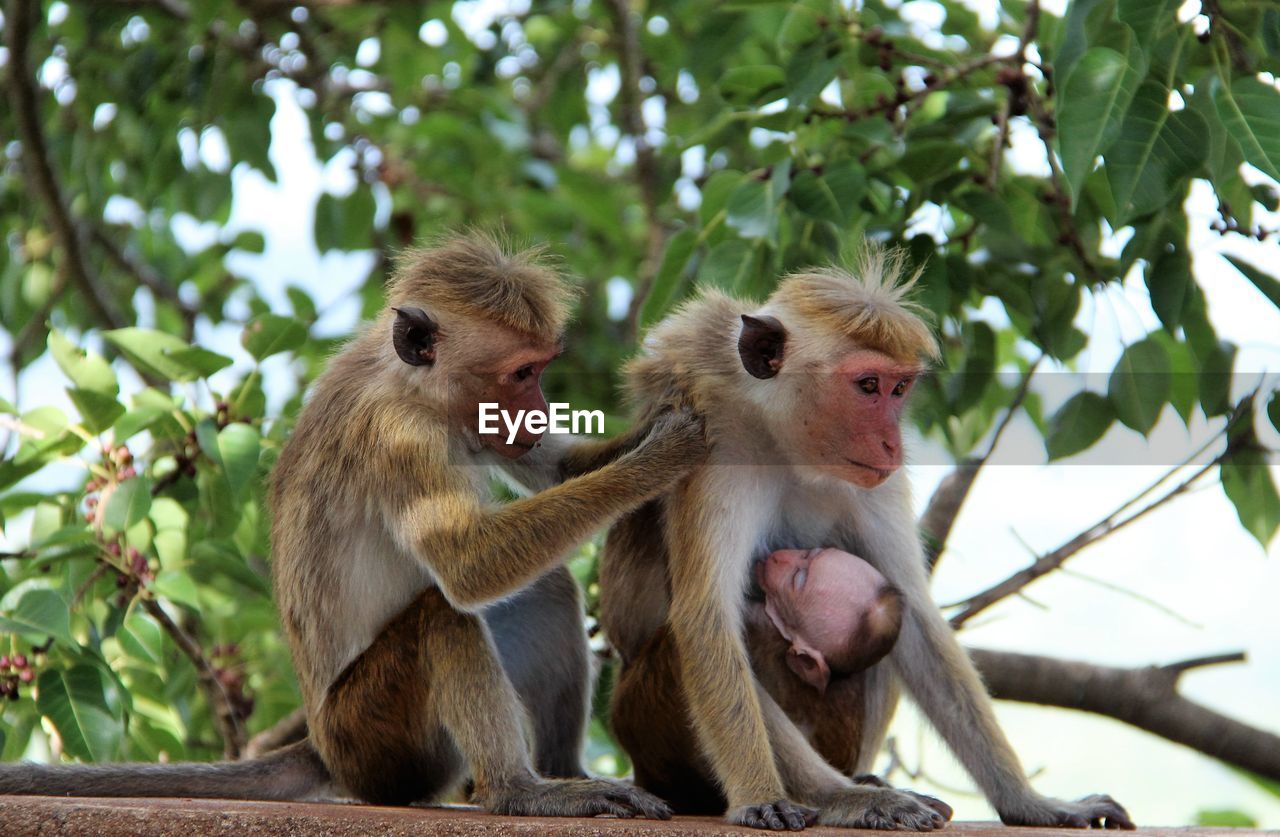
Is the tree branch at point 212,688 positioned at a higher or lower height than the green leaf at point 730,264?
lower

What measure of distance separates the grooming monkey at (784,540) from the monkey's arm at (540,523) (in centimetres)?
16

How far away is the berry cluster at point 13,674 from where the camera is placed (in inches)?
200

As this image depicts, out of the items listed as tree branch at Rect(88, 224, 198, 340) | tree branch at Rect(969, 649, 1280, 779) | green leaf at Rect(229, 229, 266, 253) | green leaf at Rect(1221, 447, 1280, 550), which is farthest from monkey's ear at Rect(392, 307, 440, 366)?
tree branch at Rect(88, 224, 198, 340)

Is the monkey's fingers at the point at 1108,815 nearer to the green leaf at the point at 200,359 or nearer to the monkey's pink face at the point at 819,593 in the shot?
the monkey's pink face at the point at 819,593

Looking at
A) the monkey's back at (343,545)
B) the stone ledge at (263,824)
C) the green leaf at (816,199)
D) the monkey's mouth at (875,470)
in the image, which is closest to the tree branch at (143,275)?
the monkey's back at (343,545)

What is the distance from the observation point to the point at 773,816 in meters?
3.98

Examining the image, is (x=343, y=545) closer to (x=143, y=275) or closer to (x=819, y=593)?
(x=819, y=593)

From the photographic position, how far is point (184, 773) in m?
4.81

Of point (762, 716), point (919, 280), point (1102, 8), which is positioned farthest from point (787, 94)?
point (762, 716)

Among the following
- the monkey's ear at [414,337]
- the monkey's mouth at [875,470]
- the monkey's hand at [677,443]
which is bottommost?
the monkey's mouth at [875,470]

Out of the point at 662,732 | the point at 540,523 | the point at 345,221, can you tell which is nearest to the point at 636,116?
the point at 345,221

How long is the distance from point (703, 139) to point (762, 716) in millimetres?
2421

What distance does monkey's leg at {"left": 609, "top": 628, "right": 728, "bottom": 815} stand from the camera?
4.59 m

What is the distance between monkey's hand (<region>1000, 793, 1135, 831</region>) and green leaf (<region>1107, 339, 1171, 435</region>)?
55.5 inches
